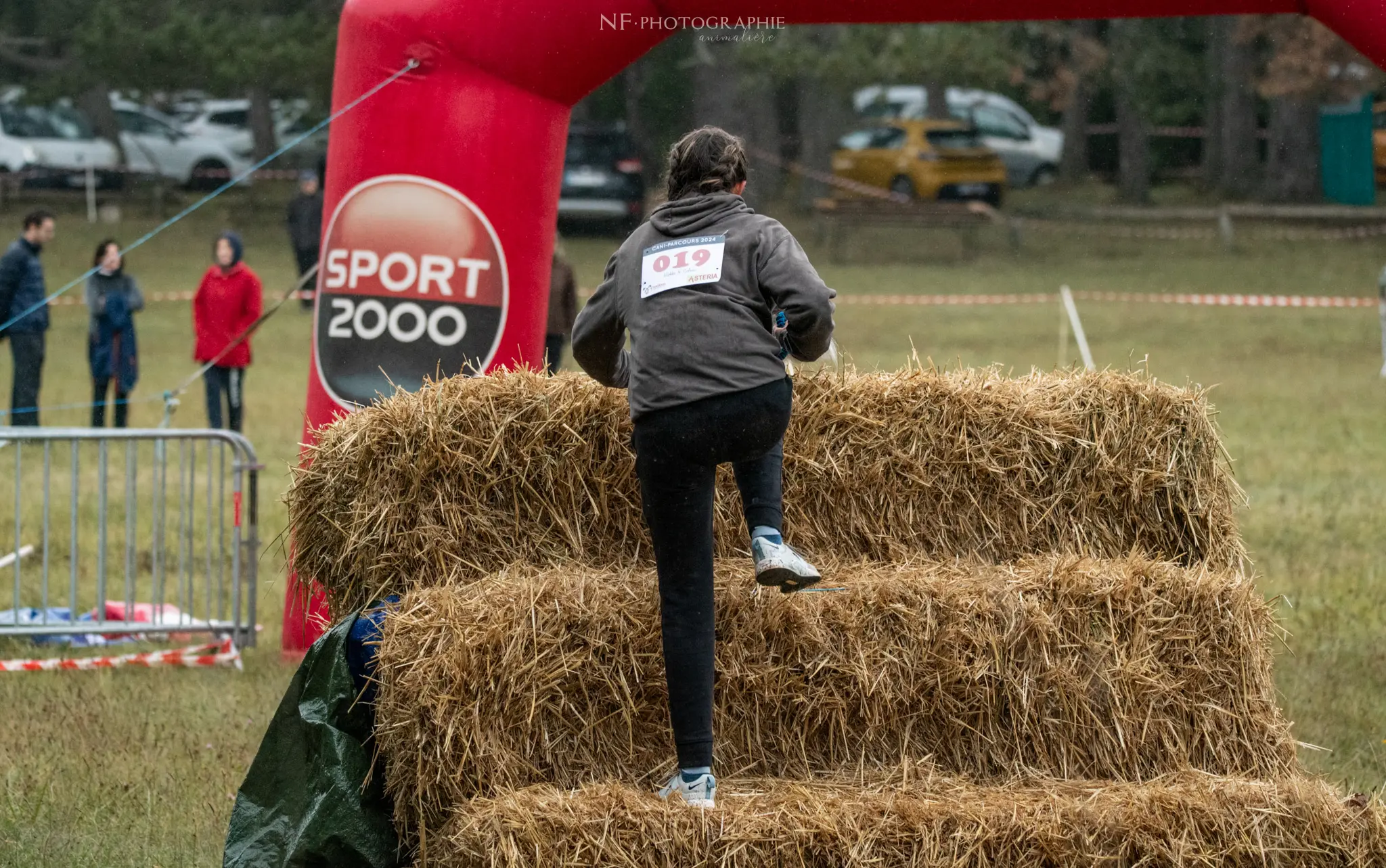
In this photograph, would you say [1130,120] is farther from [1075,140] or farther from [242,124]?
[242,124]

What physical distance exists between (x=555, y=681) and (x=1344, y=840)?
6.91ft

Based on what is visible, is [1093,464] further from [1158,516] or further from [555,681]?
[555,681]

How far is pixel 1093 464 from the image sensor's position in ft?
17.2

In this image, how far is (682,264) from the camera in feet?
14.7

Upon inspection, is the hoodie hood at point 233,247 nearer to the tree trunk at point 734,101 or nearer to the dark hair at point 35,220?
the dark hair at point 35,220

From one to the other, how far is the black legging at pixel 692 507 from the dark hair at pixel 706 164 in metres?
0.60

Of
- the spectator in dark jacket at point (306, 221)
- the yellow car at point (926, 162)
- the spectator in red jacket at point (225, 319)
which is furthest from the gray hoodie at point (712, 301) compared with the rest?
the yellow car at point (926, 162)

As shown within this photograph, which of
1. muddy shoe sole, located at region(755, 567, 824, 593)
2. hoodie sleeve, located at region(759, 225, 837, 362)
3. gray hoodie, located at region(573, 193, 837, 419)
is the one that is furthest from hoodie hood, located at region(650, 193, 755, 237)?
muddy shoe sole, located at region(755, 567, 824, 593)

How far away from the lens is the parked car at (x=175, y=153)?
3391 cm

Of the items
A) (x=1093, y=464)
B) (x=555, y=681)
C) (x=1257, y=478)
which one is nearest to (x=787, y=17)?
(x=1093, y=464)

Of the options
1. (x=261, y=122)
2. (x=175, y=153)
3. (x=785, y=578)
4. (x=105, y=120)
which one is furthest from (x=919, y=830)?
(x=105, y=120)

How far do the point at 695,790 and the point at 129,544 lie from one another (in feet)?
14.3

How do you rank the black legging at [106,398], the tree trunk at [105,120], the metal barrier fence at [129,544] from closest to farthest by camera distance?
the metal barrier fence at [129,544]
the black legging at [106,398]
the tree trunk at [105,120]

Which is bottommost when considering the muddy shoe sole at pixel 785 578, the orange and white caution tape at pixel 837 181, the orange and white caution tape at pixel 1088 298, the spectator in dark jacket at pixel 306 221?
the muddy shoe sole at pixel 785 578
